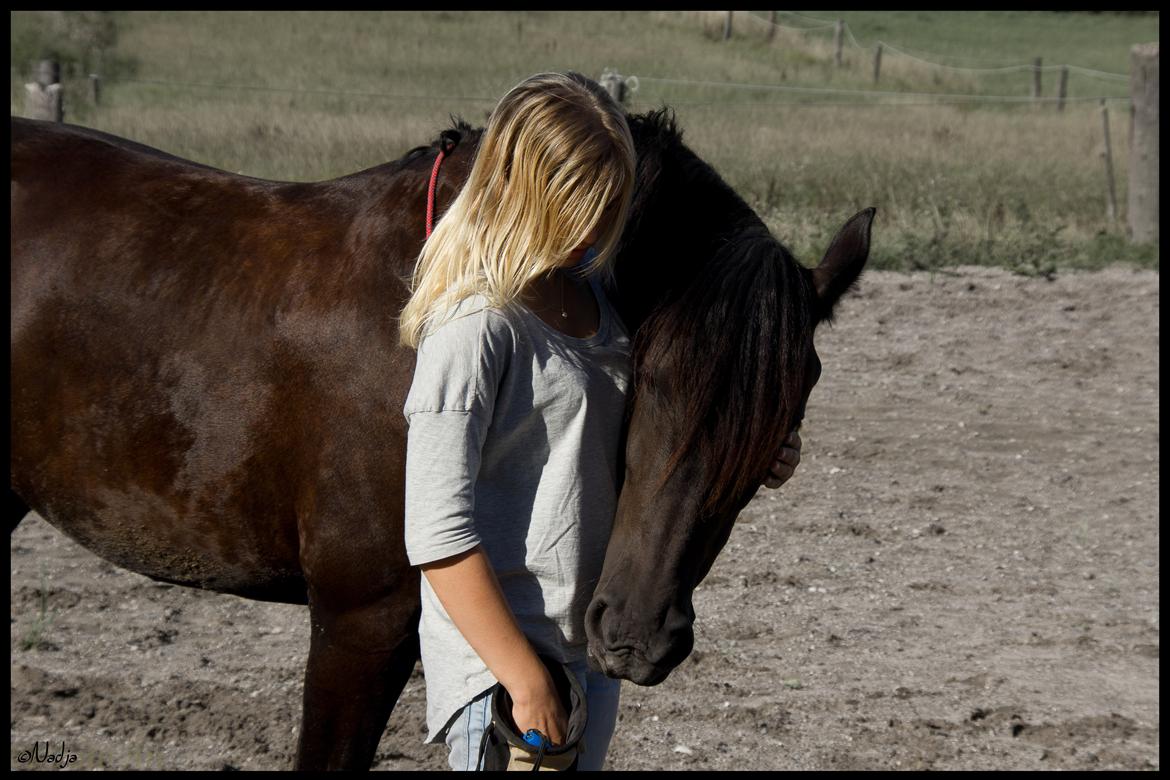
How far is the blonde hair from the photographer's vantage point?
61.7 inches

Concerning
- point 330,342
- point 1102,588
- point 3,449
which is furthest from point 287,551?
point 1102,588

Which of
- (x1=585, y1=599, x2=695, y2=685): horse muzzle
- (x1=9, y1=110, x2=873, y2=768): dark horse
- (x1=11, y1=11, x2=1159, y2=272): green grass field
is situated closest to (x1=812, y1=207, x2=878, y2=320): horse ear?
(x1=9, y1=110, x2=873, y2=768): dark horse

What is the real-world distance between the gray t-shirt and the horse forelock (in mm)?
95

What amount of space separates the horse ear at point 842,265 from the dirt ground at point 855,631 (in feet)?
5.84

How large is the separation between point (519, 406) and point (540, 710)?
43 centimetres

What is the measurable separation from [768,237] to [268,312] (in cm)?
104

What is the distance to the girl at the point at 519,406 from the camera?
61.7 inches

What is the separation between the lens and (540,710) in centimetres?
163

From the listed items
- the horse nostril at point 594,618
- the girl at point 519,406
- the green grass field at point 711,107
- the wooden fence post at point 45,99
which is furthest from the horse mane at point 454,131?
the green grass field at point 711,107

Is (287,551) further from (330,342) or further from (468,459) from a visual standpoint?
(468,459)

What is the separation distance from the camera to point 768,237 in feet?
5.99

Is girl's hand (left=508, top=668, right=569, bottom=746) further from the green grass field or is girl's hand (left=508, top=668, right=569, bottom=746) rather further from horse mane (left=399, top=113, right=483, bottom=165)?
Answer: the green grass field

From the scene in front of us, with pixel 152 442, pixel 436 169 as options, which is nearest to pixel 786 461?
pixel 436 169

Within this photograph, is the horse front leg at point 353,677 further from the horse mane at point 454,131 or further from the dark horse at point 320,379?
the horse mane at point 454,131
